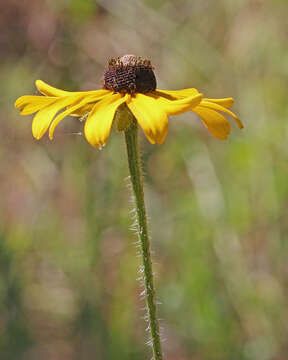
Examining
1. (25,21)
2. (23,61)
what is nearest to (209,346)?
(23,61)

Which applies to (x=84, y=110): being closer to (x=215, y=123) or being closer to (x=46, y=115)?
(x=46, y=115)

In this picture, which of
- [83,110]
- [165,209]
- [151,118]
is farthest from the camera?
[165,209]

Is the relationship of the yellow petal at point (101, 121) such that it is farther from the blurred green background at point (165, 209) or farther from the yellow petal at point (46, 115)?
the blurred green background at point (165, 209)

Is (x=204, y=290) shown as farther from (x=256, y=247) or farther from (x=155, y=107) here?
(x=155, y=107)

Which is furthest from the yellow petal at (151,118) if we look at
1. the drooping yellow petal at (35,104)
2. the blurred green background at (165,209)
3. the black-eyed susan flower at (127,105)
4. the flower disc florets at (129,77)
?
the blurred green background at (165,209)

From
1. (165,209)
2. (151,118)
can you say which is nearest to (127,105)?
(151,118)

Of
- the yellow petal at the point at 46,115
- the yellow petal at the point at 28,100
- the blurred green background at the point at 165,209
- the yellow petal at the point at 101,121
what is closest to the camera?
the yellow petal at the point at 101,121
